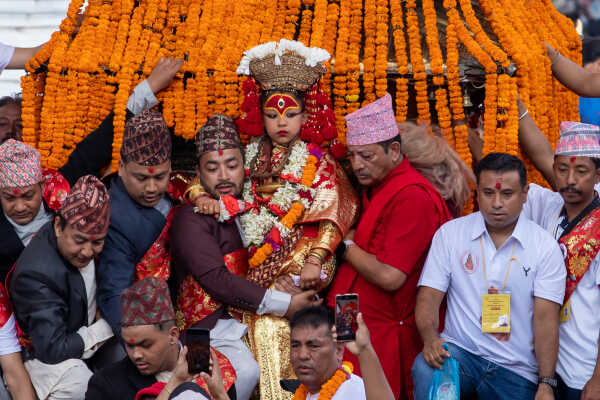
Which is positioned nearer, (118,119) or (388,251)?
(388,251)

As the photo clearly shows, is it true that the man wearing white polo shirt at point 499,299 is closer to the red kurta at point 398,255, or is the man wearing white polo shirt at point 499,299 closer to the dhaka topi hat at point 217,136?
the red kurta at point 398,255

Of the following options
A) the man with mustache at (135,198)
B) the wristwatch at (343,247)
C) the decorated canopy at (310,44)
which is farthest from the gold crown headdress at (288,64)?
the wristwatch at (343,247)

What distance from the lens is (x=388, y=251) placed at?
441cm

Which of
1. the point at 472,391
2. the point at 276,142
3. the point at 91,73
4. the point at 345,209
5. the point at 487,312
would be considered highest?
the point at 91,73

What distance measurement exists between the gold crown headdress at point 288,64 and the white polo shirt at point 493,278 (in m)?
1.24

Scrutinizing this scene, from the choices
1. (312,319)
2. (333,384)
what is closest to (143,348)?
(312,319)

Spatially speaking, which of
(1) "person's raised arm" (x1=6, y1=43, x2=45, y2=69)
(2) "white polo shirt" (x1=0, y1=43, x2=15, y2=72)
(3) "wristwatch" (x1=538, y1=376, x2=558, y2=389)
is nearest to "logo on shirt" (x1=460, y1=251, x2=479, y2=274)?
(3) "wristwatch" (x1=538, y1=376, x2=558, y2=389)

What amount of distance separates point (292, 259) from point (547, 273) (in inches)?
56.8

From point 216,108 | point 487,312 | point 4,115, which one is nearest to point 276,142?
point 216,108

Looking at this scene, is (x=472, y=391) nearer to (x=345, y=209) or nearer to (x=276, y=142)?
(x=345, y=209)

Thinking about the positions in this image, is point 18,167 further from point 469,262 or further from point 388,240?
point 469,262

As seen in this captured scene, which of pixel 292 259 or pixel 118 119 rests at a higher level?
pixel 118 119

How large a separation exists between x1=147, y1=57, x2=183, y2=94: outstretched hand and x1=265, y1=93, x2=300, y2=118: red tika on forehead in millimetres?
763

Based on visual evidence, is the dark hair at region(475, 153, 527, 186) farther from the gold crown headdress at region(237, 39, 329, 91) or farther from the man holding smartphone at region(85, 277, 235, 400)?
the man holding smartphone at region(85, 277, 235, 400)
